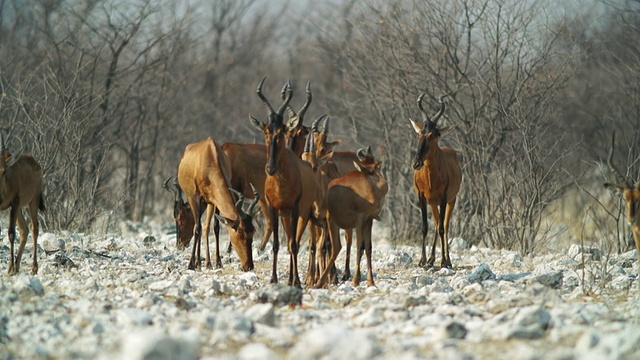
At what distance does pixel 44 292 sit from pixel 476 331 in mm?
4363

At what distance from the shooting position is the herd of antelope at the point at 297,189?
A: 10.6 meters

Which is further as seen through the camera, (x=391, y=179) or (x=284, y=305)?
(x=391, y=179)

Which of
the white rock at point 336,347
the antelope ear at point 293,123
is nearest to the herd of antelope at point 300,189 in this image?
the antelope ear at point 293,123

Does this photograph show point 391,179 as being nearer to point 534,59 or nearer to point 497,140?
point 497,140

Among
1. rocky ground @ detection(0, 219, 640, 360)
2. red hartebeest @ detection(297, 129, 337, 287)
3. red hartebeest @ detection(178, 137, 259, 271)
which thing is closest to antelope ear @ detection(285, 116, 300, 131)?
red hartebeest @ detection(297, 129, 337, 287)

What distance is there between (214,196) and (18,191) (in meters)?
2.92

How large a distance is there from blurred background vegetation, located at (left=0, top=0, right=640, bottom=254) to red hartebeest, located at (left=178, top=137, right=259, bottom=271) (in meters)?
1.77

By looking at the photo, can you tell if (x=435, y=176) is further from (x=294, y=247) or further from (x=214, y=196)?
(x=294, y=247)

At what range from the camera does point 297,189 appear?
34.6 feet

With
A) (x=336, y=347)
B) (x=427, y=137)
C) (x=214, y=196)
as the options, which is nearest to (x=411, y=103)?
(x=427, y=137)

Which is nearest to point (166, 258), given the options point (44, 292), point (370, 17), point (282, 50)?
point (44, 292)

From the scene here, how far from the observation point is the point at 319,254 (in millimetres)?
11602

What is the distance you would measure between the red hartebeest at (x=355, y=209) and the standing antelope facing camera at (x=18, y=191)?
3740mm

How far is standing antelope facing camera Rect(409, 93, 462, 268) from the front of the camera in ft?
44.7
